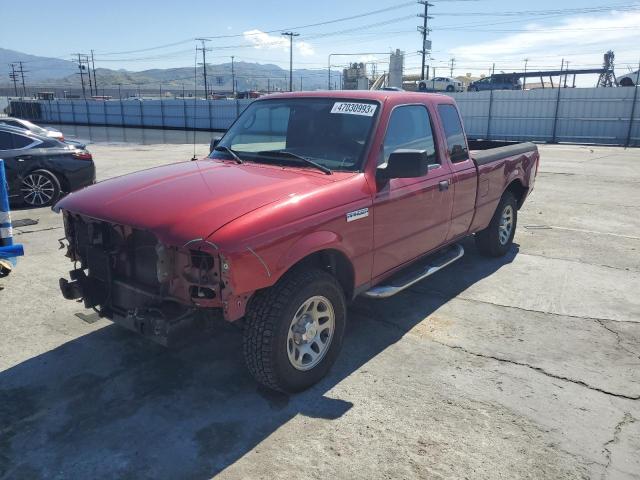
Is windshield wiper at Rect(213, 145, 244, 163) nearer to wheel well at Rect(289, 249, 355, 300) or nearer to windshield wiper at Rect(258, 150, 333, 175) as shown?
windshield wiper at Rect(258, 150, 333, 175)

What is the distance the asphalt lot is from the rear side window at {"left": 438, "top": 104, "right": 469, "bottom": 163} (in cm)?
144

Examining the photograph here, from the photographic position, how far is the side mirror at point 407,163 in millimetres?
3752

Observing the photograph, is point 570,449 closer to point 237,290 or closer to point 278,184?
point 237,290

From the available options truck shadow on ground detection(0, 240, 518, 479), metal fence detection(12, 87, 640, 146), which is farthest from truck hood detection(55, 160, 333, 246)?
metal fence detection(12, 87, 640, 146)

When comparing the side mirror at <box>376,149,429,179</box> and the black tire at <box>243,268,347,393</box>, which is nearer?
the black tire at <box>243,268,347,393</box>

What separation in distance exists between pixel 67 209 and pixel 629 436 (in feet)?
13.3

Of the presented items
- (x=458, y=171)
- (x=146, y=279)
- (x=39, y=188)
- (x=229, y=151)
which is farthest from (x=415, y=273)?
(x=39, y=188)

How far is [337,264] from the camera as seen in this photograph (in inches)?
156

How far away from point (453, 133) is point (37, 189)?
802 centimetres

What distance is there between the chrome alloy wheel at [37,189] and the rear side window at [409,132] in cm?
786

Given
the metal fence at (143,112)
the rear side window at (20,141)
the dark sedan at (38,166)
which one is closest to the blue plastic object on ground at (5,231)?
the dark sedan at (38,166)

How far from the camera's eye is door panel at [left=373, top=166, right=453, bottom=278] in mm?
4113

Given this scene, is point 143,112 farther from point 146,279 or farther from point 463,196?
point 146,279

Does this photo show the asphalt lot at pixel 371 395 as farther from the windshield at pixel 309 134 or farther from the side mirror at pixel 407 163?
the windshield at pixel 309 134
